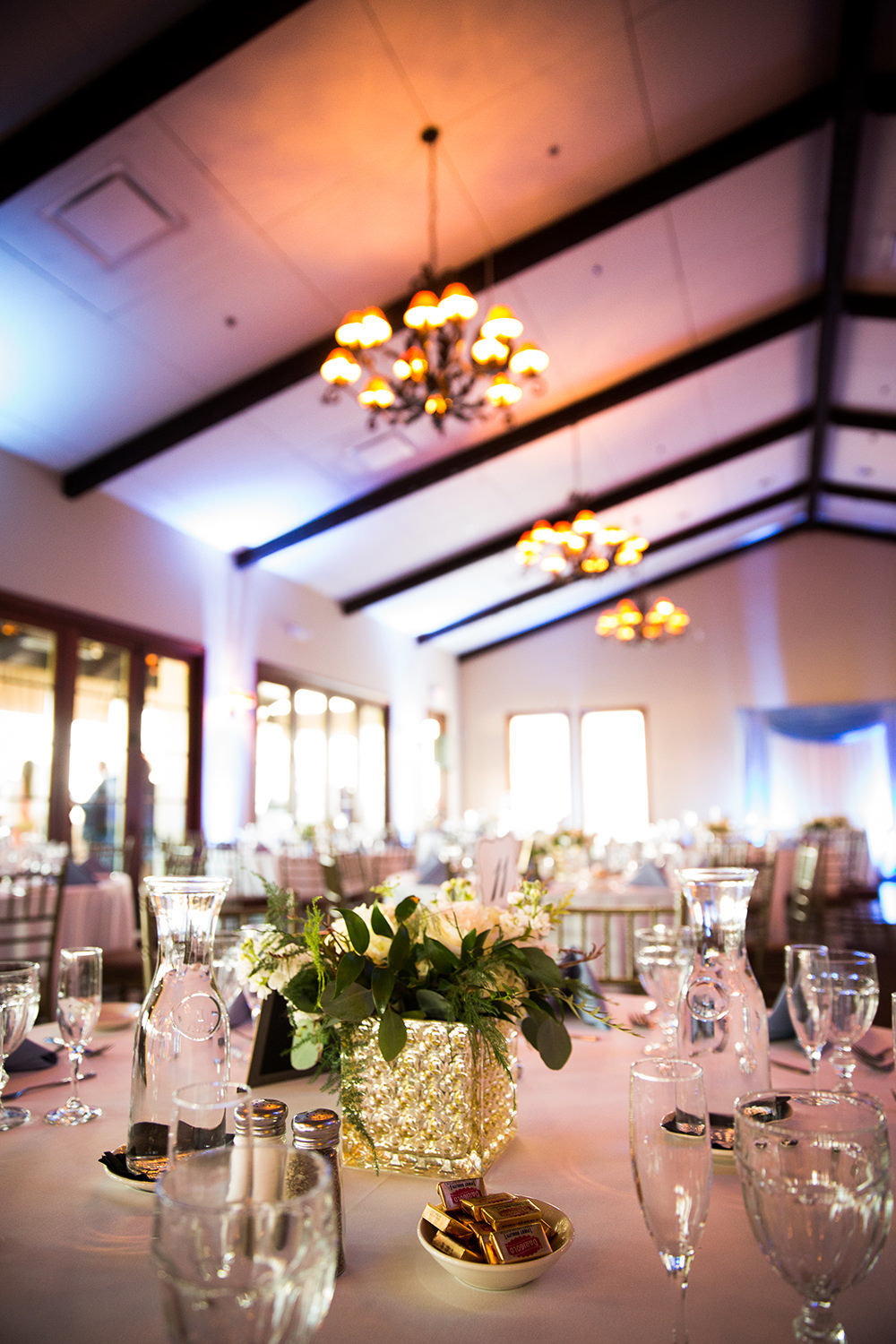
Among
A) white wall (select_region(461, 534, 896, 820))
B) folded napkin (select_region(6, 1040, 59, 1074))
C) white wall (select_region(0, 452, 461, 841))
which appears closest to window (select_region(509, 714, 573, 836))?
white wall (select_region(461, 534, 896, 820))

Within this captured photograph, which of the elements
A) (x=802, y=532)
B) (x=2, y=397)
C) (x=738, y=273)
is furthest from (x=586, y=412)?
(x=802, y=532)

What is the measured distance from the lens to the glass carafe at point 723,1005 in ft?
3.45

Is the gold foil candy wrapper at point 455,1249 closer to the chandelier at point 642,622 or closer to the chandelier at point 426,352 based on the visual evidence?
the chandelier at point 426,352

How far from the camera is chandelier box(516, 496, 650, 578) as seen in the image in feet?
22.6

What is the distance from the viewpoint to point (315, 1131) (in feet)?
2.56

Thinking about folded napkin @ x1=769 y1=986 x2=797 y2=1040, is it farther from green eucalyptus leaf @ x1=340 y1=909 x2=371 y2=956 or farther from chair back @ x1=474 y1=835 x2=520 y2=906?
green eucalyptus leaf @ x1=340 y1=909 x2=371 y2=956

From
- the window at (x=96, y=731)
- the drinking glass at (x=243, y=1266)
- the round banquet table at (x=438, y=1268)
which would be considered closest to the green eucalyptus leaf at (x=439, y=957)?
the round banquet table at (x=438, y=1268)

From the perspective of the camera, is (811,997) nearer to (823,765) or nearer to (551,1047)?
(551,1047)

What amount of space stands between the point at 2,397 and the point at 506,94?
11.5ft

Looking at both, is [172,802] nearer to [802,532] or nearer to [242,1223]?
[242,1223]

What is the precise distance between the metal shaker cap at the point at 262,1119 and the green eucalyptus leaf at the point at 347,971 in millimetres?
176

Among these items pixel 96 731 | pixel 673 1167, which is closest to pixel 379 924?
pixel 673 1167

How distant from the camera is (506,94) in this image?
171 inches

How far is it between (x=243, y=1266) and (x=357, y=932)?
1.60 feet
